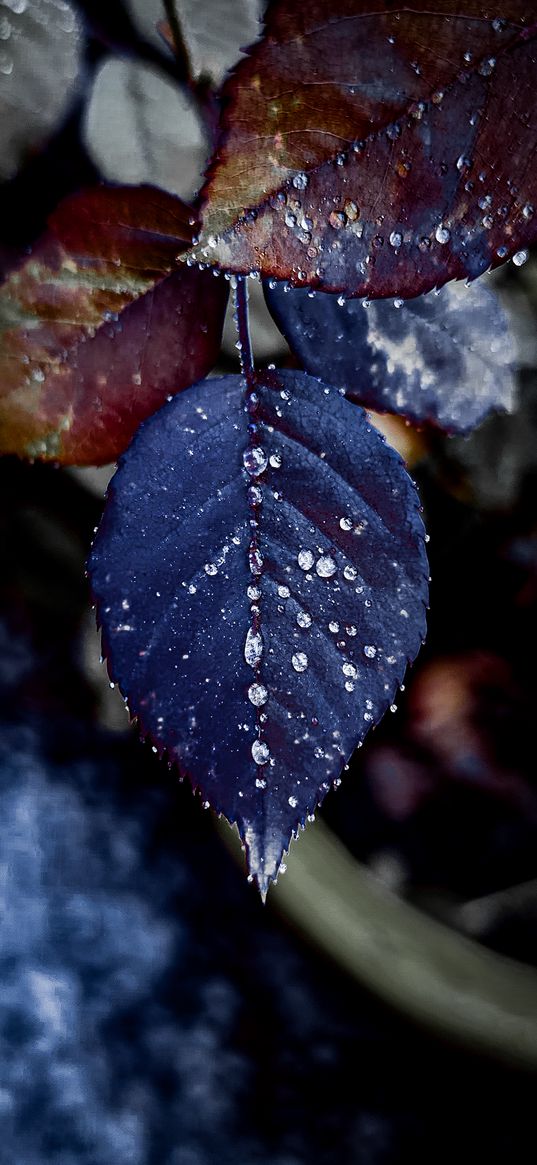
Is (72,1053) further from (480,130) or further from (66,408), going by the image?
(480,130)

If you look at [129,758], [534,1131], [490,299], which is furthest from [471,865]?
[490,299]

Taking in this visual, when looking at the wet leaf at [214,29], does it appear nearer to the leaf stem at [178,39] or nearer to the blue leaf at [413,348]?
the leaf stem at [178,39]

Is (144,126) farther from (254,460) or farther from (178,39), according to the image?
(254,460)

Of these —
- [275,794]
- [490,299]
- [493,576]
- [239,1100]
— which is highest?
[490,299]

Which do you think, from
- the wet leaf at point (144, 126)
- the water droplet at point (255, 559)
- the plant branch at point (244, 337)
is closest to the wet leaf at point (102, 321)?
the plant branch at point (244, 337)

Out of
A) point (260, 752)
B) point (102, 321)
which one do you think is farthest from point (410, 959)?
point (102, 321)

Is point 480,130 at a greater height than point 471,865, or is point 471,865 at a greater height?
point 480,130
